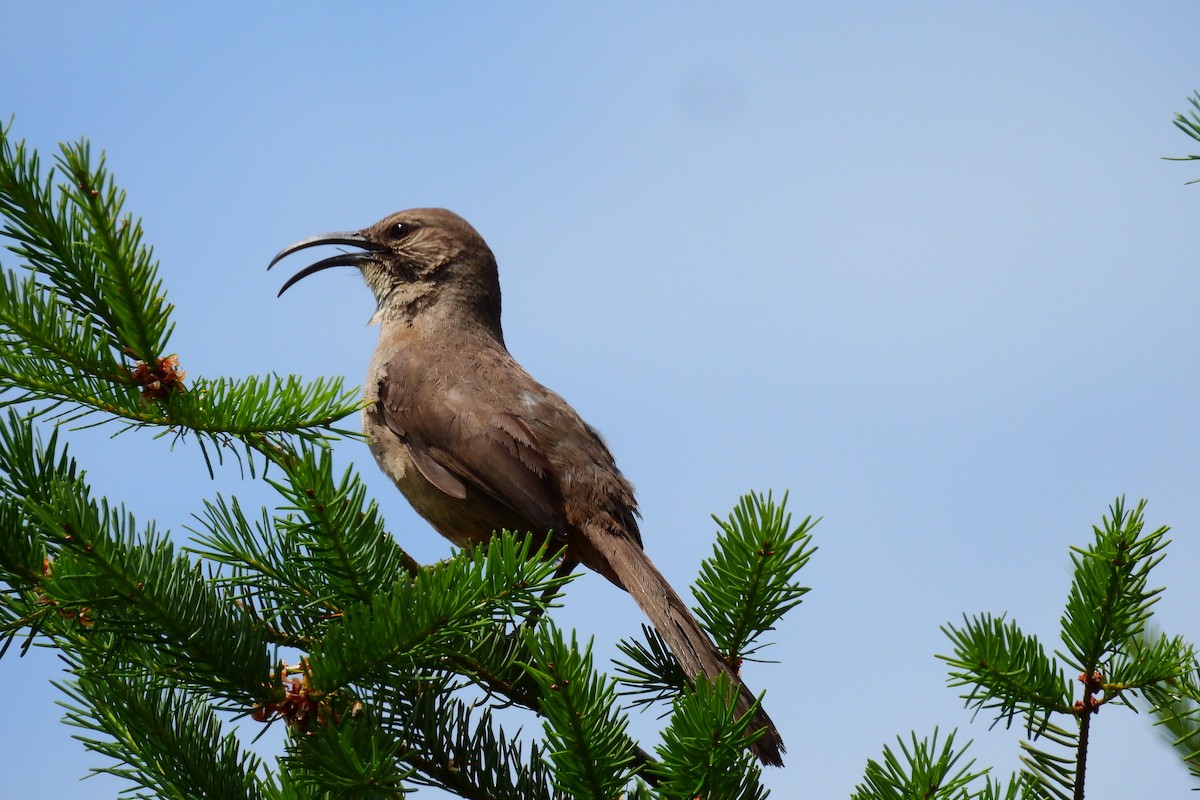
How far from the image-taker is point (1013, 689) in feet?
7.73

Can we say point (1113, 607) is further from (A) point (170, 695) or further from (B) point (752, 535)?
(A) point (170, 695)

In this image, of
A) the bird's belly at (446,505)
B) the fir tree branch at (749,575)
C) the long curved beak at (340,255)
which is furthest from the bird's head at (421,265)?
the fir tree branch at (749,575)

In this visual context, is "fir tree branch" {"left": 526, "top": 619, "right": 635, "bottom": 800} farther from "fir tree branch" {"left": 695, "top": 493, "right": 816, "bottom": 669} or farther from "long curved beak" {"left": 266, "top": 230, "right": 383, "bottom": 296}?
"long curved beak" {"left": 266, "top": 230, "right": 383, "bottom": 296}

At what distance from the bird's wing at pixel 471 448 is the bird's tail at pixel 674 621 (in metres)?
0.32

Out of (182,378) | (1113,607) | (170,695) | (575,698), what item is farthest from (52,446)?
(1113,607)

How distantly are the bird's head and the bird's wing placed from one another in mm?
952

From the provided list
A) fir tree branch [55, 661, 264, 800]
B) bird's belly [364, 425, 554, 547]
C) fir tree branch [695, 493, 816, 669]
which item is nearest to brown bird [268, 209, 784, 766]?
bird's belly [364, 425, 554, 547]

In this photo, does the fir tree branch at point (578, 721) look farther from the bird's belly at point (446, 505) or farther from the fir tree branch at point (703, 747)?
the bird's belly at point (446, 505)

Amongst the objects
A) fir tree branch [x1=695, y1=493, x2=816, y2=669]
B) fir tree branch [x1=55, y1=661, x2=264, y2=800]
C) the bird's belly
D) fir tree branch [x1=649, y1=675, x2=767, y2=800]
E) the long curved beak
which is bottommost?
fir tree branch [x1=55, y1=661, x2=264, y2=800]

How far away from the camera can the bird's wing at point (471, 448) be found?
4.50 meters

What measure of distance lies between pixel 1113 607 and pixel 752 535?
746mm

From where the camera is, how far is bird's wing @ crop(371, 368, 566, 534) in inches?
177

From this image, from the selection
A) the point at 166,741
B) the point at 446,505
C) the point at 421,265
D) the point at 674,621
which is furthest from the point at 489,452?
the point at 166,741

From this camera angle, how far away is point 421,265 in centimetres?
591
